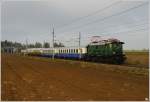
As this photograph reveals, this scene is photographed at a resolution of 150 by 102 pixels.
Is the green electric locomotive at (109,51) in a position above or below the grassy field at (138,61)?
above

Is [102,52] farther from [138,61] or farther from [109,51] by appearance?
[138,61]

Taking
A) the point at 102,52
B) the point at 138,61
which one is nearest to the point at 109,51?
the point at 102,52

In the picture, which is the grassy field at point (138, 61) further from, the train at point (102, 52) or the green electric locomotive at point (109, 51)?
the train at point (102, 52)

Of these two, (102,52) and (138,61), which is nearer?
(102,52)

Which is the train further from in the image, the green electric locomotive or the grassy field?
the grassy field

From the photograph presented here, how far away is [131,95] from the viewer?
41.9 feet

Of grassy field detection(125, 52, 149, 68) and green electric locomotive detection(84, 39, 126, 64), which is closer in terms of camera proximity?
green electric locomotive detection(84, 39, 126, 64)

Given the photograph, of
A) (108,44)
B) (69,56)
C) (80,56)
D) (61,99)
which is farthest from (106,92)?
(69,56)

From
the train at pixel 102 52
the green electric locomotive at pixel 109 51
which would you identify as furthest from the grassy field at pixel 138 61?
the train at pixel 102 52

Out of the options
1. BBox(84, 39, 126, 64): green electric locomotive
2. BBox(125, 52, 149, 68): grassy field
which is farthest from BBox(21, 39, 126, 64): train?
BBox(125, 52, 149, 68): grassy field

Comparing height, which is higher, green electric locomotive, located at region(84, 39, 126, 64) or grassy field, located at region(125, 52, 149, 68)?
green electric locomotive, located at region(84, 39, 126, 64)

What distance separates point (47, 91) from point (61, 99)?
87.2 inches

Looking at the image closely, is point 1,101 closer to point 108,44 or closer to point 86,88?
point 86,88

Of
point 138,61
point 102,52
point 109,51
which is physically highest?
point 109,51
